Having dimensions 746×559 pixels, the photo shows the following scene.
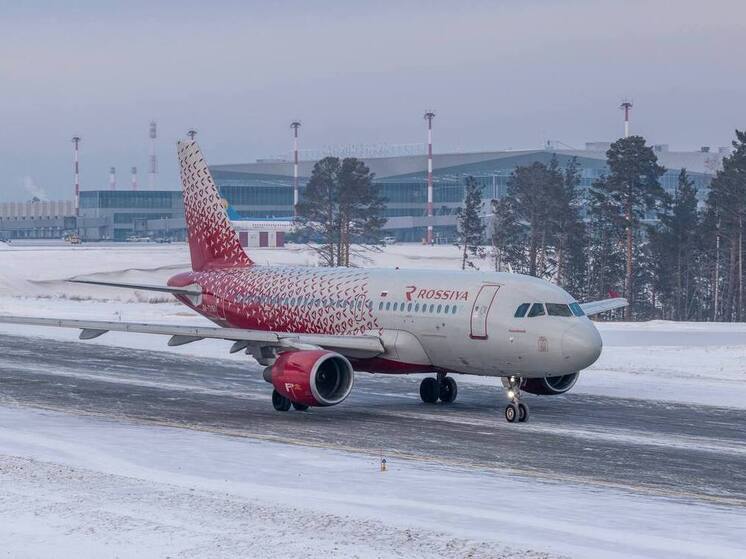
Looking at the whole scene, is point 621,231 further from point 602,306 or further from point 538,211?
point 602,306

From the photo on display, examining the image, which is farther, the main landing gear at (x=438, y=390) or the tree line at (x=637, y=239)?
the tree line at (x=637, y=239)

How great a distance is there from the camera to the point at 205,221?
40500 millimetres

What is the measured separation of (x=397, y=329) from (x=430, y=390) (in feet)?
9.36

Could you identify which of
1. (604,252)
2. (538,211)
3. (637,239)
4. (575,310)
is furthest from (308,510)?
(538,211)

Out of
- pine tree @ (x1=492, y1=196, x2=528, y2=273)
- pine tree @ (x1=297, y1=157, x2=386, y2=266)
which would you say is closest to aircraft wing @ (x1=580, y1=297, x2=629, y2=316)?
pine tree @ (x1=297, y1=157, x2=386, y2=266)

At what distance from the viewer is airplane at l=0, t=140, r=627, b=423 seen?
30.0m

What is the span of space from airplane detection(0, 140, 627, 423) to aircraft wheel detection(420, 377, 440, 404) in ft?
0.09

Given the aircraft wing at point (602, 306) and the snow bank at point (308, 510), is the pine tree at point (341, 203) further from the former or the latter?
the snow bank at point (308, 510)

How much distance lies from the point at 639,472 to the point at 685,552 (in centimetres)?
720

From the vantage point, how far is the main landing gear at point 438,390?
34.7 m

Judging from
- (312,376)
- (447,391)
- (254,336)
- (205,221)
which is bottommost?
(447,391)

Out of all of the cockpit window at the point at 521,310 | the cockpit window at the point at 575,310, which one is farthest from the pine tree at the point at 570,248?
the cockpit window at the point at 521,310

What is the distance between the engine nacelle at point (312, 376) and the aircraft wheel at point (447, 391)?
455cm

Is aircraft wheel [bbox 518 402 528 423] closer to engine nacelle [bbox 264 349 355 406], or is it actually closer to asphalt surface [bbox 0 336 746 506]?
asphalt surface [bbox 0 336 746 506]
